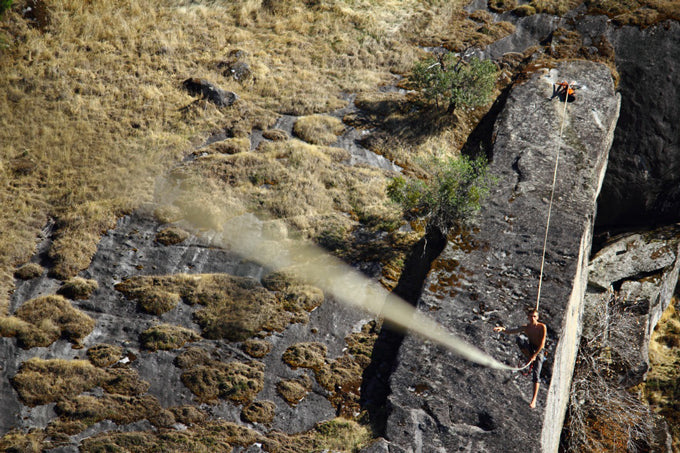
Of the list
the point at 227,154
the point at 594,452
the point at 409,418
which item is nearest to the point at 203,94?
the point at 227,154

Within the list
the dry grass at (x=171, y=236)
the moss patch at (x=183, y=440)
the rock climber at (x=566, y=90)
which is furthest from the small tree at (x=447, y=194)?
the moss patch at (x=183, y=440)

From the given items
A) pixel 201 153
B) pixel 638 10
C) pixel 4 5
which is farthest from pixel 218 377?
pixel 638 10

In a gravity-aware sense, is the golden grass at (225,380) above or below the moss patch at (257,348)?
below

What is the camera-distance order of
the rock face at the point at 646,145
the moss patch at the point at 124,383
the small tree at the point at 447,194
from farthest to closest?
the rock face at the point at 646,145 → the small tree at the point at 447,194 → the moss patch at the point at 124,383

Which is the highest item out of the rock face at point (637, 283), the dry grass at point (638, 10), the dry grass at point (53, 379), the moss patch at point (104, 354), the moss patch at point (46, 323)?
the dry grass at point (638, 10)

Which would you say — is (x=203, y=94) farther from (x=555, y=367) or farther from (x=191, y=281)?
(x=555, y=367)

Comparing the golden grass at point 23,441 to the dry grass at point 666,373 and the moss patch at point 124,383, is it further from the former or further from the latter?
the dry grass at point 666,373

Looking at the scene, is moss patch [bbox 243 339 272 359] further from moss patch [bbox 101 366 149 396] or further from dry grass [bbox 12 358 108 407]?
dry grass [bbox 12 358 108 407]
